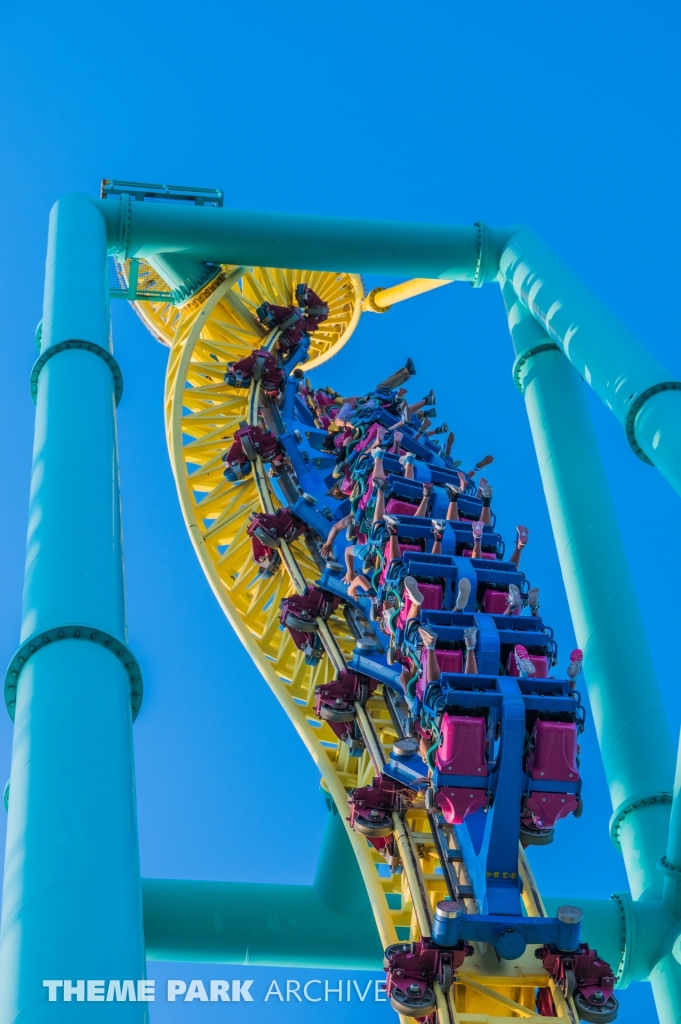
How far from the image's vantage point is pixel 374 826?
384 inches

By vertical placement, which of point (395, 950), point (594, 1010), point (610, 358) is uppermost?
point (610, 358)

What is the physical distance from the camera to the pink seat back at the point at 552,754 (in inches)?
Result: 313

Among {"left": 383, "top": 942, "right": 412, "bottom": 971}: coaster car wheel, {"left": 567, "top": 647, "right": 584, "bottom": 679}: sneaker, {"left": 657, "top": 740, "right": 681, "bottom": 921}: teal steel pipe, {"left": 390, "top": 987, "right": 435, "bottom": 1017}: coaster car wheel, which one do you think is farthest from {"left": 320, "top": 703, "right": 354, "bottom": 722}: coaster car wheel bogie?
{"left": 390, "top": 987, "right": 435, "bottom": 1017}: coaster car wheel

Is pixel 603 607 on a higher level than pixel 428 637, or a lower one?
higher

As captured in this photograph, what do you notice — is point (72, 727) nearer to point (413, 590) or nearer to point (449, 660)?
point (449, 660)

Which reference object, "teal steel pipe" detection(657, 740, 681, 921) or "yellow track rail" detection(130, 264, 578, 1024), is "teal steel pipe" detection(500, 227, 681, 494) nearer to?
"teal steel pipe" detection(657, 740, 681, 921)

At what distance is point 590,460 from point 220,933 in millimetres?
5313

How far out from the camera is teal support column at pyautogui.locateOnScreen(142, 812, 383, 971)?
10.4 m

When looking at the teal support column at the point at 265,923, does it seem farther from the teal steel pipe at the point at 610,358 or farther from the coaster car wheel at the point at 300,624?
→ the teal steel pipe at the point at 610,358

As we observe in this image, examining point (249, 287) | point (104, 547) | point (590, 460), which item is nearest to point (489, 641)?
point (104, 547)

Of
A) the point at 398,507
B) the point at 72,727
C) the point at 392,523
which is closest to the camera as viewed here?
the point at 72,727

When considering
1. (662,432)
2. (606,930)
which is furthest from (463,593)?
(606,930)

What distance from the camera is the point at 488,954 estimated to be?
8031 mm

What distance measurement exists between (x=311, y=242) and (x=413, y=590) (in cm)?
507
